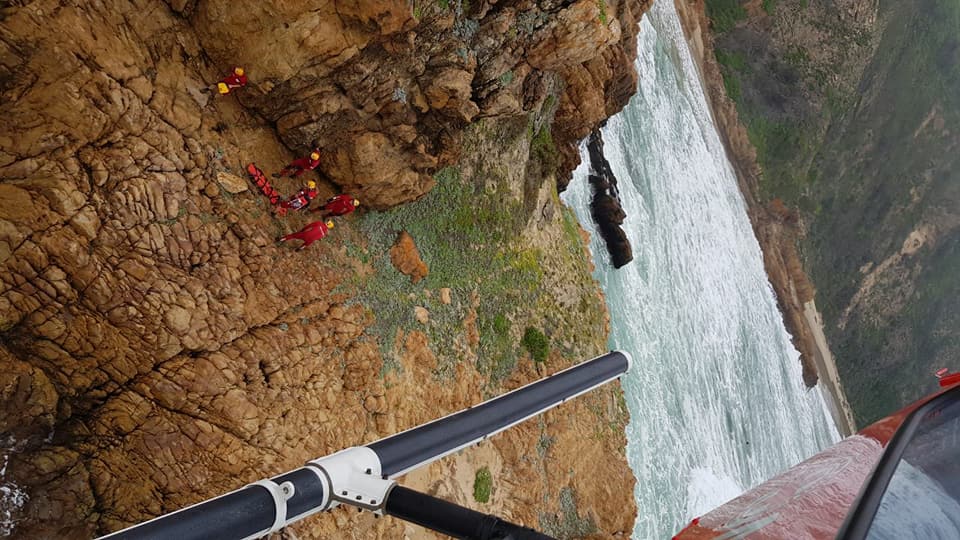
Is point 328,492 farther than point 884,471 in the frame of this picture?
Yes

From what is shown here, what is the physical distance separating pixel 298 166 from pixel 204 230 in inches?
73.5

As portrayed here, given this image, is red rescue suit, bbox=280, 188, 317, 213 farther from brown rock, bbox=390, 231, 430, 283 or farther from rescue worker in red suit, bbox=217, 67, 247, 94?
brown rock, bbox=390, 231, 430, 283

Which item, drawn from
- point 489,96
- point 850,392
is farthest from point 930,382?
point 489,96

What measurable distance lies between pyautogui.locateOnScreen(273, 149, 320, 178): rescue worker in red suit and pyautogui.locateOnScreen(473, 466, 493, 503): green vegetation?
21.3ft

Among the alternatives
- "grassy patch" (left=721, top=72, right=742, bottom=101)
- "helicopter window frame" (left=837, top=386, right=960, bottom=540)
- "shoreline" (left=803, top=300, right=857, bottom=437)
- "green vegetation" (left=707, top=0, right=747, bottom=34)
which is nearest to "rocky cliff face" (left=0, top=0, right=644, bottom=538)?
"helicopter window frame" (left=837, top=386, right=960, bottom=540)

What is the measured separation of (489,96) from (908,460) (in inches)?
385

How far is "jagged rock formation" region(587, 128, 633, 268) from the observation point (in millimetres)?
21203

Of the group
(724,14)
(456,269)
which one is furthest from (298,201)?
(724,14)

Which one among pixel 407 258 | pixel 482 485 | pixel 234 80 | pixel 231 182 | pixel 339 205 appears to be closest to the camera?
pixel 234 80

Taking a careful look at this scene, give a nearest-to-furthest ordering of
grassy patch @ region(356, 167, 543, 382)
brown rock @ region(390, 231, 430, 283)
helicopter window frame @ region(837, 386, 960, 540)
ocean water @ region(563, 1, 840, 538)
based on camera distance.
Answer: helicopter window frame @ region(837, 386, 960, 540), grassy patch @ region(356, 167, 543, 382), brown rock @ region(390, 231, 430, 283), ocean water @ region(563, 1, 840, 538)

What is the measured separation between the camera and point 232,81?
952cm

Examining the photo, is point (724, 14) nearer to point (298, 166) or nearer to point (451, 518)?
point (298, 166)

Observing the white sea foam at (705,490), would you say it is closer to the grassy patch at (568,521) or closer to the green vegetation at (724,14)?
the grassy patch at (568,521)

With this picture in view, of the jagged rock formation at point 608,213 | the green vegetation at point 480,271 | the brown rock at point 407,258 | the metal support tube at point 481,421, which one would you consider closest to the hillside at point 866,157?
the jagged rock formation at point 608,213
